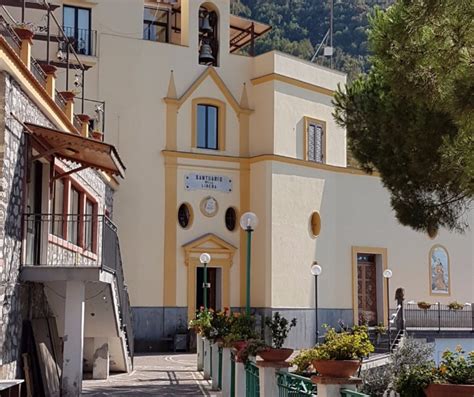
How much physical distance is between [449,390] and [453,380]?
11.9 inches

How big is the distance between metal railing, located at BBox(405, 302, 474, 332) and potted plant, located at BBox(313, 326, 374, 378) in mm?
24510

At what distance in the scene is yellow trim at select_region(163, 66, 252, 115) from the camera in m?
29.1

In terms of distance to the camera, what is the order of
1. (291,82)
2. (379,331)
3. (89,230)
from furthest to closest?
(291,82) < (379,331) < (89,230)

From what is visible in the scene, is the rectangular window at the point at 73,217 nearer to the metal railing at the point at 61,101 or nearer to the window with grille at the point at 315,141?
the metal railing at the point at 61,101

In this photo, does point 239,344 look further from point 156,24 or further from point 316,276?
point 156,24

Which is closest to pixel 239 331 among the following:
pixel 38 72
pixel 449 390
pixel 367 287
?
pixel 38 72

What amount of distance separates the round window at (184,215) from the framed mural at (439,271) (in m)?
11.6

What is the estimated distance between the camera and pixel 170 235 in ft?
93.6

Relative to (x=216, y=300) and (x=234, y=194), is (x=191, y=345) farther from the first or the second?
(x=234, y=194)

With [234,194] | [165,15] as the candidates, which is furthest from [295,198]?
[165,15]

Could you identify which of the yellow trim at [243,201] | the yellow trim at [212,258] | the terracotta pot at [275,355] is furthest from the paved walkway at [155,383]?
the yellow trim at [243,201]

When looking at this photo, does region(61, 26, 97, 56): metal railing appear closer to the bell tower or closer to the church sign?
the bell tower

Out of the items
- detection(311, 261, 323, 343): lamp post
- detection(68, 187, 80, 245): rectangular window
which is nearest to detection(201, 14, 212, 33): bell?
detection(311, 261, 323, 343): lamp post

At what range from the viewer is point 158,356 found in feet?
85.9
